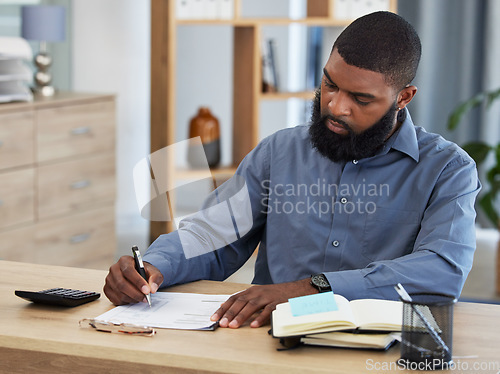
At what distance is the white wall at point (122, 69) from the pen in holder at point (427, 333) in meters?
3.73

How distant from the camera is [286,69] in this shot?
5.63 meters

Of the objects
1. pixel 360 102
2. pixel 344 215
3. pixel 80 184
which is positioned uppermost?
pixel 360 102

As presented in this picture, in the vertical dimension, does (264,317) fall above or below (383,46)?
below

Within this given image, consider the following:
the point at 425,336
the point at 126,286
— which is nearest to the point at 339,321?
the point at 425,336

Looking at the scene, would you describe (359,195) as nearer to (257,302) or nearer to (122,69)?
(257,302)

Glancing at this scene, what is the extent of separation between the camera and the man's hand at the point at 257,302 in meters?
1.46

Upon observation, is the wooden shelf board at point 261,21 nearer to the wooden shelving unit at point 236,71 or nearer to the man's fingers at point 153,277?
the wooden shelving unit at point 236,71

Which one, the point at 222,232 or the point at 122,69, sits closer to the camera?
the point at 222,232

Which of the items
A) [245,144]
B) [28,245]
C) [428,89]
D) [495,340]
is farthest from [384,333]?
[428,89]

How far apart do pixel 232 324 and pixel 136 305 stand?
0.23 meters

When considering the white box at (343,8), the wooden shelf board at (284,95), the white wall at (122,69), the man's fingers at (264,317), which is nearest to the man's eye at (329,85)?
the man's fingers at (264,317)

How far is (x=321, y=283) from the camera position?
158cm

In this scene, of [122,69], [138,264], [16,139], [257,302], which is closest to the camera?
[257,302]

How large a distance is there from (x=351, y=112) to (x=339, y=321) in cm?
63
